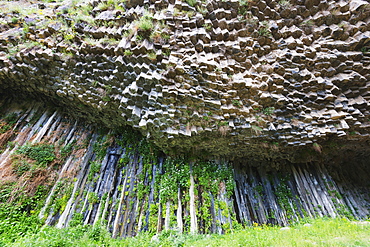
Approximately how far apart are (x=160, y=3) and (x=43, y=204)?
8026 millimetres

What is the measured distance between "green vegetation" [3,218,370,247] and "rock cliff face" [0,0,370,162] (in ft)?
9.25

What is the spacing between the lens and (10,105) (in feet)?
27.8

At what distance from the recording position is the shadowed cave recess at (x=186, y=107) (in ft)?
18.8

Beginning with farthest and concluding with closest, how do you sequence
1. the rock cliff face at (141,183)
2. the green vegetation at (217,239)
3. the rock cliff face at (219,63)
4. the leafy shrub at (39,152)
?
the leafy shrub at (39,152)
the rock cliff face at (141,183)
the rock cliff face at (219,63)
the green vegetation at (217,239)

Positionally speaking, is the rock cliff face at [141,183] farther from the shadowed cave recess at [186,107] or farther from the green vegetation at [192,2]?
the green vegetation at [192,2]

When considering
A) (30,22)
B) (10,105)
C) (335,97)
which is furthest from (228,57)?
(10,105)

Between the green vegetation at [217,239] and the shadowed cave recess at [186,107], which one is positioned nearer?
the green vegetation at [217,239]

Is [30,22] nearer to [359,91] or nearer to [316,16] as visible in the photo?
[316,16]

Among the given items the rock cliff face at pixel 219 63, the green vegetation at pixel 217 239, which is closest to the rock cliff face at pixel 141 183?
the green vegetation at pixel 217 239

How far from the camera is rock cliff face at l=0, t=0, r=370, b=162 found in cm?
565

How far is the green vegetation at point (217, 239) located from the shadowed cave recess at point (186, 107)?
521 mm

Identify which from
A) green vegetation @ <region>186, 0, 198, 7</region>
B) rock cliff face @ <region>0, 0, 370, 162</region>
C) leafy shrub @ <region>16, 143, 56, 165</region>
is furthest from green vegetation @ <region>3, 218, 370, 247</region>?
green vegetation @ <region>186, 0, 198, 7</region>

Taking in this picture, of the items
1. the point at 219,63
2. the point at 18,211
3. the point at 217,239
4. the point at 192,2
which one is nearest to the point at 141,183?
the point at 217,239

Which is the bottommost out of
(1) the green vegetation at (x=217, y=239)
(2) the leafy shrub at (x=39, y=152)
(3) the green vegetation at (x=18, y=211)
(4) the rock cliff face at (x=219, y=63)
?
(1) the green vegetation at (x=217, y=239)
